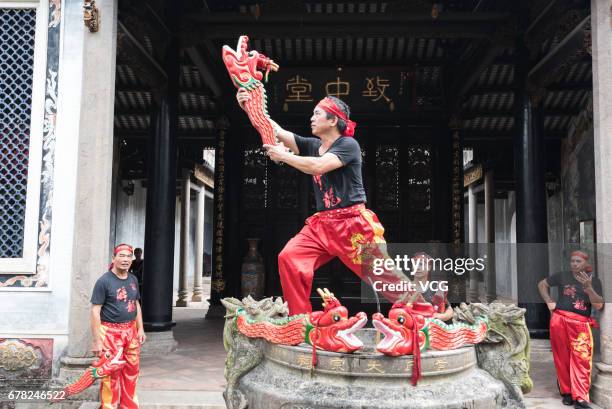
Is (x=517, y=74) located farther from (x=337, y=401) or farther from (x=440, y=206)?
(x=337, y=401)

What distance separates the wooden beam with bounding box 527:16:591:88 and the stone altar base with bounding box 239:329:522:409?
4.27 metres

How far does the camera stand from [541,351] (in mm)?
6938

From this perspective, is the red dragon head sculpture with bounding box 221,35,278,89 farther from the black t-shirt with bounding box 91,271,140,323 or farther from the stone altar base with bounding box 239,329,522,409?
the black t-shirt with bounding box 91,271,140,323

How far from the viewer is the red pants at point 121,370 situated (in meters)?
4.14

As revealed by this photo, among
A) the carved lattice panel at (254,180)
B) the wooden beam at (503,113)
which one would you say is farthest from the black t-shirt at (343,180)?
the wooden beam at (503,113)

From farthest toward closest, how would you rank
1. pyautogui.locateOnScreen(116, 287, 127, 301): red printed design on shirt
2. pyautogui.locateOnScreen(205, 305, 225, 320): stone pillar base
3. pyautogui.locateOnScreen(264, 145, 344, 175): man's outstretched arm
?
pyautogui.locateOnScreen(205, 305, 225, 320): stone pillar base < pyautogui.locateOnScreen(116, 287, 127, 301): red printed design on shirt < pyautogui.locateOnScreen(264, 145, 344, 175): man's outstretched arm

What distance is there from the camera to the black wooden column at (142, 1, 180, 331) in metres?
7.34

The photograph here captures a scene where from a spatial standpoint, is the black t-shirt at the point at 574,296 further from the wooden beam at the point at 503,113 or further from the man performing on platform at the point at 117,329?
the wooden beam at the point at 503,113

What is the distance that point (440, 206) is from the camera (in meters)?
10.1

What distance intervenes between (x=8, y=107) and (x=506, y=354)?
518cm

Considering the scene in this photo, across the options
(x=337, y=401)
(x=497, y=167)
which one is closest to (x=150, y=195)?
(x=337, y=401)

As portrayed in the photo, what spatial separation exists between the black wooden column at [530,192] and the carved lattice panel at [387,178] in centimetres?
326

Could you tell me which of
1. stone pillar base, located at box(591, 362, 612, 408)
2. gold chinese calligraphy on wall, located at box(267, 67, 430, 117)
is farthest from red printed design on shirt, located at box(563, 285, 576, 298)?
gold chinese calligraphy on wall, located at box(267, 67, 430, 117)

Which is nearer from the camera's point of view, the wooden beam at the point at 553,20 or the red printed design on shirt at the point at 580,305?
the red printed design on shirt at the point at 580,305
